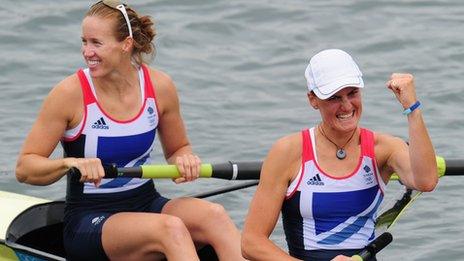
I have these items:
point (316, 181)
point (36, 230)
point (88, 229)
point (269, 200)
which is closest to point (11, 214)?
point (36, 230)

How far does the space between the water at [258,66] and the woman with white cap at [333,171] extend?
10.3 ft

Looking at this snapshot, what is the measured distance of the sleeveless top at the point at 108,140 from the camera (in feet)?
21.1

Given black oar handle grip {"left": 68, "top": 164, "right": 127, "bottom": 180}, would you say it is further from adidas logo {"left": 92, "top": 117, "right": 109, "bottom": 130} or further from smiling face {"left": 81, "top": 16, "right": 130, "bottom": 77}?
smiling face {"left": 81, "top": 16, "right": 130, "bottom": 77}

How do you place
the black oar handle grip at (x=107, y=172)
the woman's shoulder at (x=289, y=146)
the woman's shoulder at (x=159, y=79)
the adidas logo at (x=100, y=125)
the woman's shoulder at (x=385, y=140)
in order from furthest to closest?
the woman's shoulder at (x=159, y=79) → the adidas logo at (x=100, y=125) → the black oar handle grip at (x=107, y=172) → the woman's shoulder at (x=385, y=140) → the woman's shoulder at (x=289, y=146)

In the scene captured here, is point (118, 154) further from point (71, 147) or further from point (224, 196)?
point (224, 196)

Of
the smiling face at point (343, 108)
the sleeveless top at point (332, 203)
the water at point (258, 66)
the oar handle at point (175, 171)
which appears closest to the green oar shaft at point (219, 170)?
the oar handle at point (175, 171)

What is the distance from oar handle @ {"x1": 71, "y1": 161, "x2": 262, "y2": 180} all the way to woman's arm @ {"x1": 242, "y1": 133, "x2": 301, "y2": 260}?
0.72 metres

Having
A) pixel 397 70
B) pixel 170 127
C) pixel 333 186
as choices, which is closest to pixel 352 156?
pixel 333 186

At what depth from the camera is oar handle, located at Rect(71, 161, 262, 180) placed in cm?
630

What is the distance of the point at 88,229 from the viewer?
638 cm

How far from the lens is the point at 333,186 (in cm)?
584

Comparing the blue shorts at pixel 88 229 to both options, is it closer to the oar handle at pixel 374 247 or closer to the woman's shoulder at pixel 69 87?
the woman's shoulder at pixel 69 87

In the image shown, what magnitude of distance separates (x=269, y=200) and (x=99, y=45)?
116 centimetres

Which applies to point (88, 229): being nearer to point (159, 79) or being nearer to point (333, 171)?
point (159, 79)
